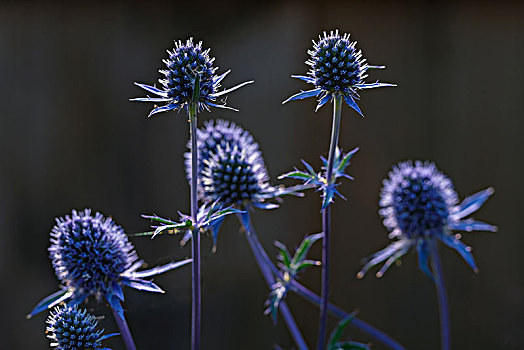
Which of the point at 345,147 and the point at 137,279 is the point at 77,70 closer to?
the point at 345,147

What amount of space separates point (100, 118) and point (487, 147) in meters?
1.67

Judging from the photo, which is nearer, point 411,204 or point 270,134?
point 411,204

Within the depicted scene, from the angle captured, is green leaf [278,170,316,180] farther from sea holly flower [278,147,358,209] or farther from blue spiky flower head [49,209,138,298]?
blue spiky flower head [49,209,138,298]

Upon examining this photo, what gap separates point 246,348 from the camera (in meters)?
2.62

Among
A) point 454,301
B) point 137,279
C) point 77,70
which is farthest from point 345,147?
point 137,279

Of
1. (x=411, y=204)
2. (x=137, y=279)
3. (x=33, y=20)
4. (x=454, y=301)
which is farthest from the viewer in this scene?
(x=454, y=301)

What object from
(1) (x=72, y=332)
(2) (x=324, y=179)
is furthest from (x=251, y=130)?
(1) (x=72, y=332)

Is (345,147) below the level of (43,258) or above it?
above

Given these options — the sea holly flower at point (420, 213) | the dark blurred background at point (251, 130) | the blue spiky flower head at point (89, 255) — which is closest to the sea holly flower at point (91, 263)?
the blue spiky flower head at point (89, 255)

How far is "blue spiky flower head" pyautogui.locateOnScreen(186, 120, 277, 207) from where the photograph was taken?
1.08m

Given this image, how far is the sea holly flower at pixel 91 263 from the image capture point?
0.95 meters

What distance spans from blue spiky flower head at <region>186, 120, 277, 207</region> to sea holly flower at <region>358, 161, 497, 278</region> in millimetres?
291

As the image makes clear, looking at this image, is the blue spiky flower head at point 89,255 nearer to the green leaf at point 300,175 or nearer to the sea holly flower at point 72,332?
the sea holly flower at point 72,332

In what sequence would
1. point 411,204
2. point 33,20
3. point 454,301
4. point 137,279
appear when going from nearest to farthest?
point 137,279, point 411,204, point 33,20, point 454,301
